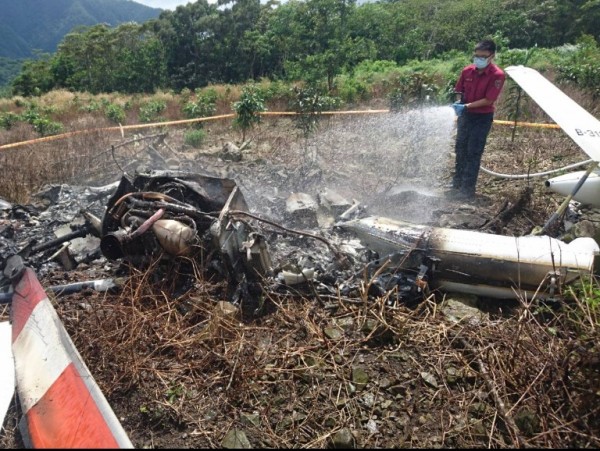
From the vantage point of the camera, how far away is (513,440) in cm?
230

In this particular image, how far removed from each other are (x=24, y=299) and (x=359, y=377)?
2896 millimetres

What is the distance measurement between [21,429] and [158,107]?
55.1 ft

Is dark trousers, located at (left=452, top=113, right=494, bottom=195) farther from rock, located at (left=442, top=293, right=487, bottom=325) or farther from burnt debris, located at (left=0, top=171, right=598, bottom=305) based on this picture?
rock, located at (left=442, top=293, right=487, bottom=325)

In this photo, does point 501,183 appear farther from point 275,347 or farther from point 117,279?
point 117,279

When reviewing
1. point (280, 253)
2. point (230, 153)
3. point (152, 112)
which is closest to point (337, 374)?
point (280, 253)

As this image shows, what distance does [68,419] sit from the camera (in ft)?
7.36

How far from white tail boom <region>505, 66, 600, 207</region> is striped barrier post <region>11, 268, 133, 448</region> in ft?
14.4

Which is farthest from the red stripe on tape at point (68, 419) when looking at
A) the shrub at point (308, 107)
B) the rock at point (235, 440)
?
the shrub at point (308, 107)

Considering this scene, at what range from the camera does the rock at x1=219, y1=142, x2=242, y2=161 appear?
8680 millimetres

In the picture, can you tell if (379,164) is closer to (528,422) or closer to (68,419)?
(528,422)

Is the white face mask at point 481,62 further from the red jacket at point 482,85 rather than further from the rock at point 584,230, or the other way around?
the rock at point 584,230

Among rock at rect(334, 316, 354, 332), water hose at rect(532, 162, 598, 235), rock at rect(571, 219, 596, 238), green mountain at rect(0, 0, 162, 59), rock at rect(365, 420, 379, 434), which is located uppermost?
green mountain at rect(0, 0, 162, 59)

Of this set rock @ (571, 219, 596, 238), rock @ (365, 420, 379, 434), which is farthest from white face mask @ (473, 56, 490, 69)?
rock @ (365, 420, 379, 434)

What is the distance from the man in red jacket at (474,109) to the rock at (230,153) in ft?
15.3
